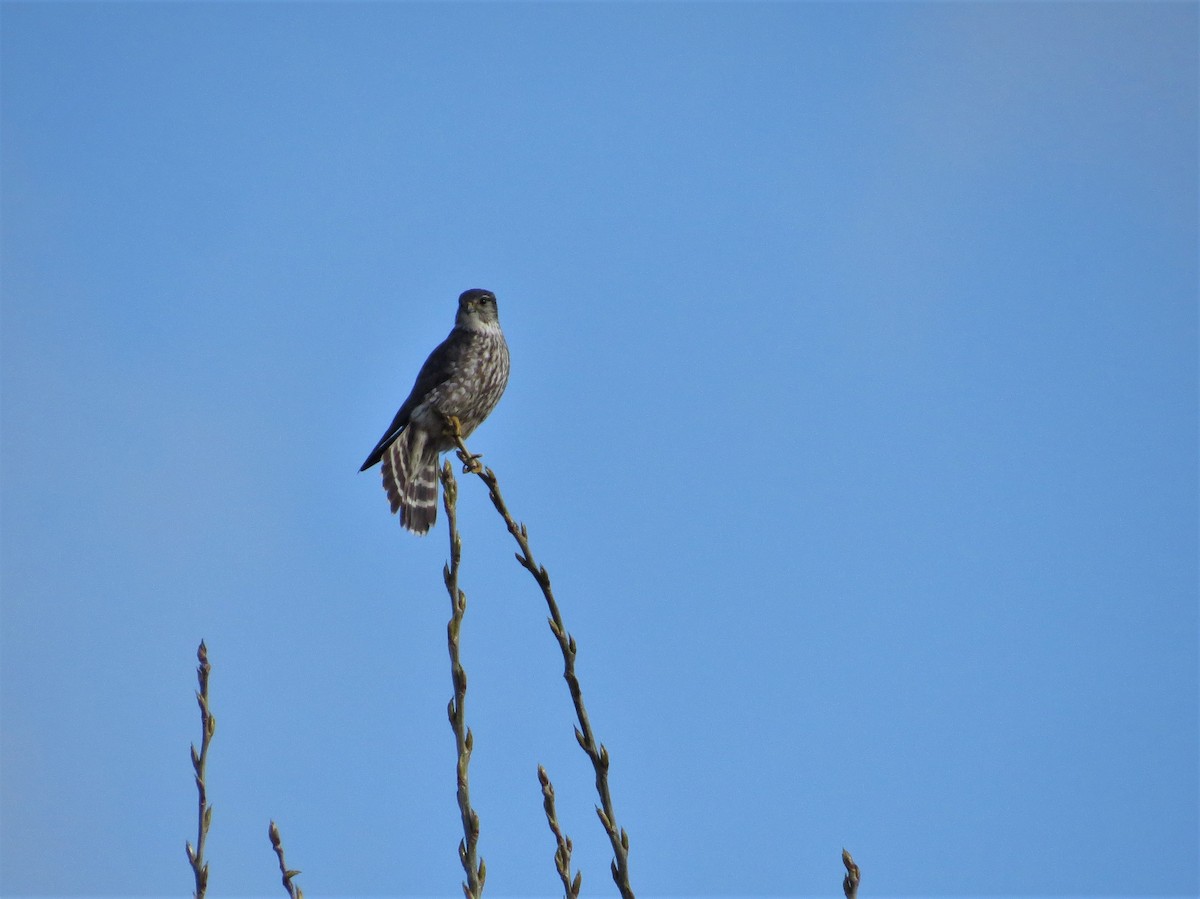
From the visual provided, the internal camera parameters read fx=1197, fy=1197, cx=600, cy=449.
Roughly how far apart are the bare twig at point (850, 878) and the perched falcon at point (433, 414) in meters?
5.46

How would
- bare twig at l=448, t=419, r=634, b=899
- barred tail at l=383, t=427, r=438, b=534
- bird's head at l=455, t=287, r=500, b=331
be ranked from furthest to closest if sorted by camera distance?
bird's head at l=455, t=287, r=500, b=331
barred tail at l=383, t=427, r=438, b=534
bare twig at l=448, t=419, r=634, b=899

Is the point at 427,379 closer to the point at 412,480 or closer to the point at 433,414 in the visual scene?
the point at 433,414

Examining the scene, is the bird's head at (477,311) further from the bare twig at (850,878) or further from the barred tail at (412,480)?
the bare twig at (850,878)

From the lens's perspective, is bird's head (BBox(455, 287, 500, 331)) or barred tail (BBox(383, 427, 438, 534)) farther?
bird's head (BBox(455, 287, 500, 331))

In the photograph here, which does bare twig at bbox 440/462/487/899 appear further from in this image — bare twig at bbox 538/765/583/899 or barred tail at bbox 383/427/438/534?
barred tail at bbox 383/427/438/534

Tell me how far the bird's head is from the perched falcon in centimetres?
20

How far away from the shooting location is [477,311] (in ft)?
27.4

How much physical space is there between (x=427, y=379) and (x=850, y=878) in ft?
19.7

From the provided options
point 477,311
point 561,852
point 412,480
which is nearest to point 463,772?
point 561,852

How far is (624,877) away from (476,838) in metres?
0.28

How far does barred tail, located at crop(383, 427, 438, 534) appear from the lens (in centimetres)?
753

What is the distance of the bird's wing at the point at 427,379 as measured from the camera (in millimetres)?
7562

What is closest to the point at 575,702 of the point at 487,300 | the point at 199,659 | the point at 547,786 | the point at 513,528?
the point at 547,786

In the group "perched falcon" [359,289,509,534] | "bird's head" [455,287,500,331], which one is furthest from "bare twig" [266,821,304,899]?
"bird's head" [455,287,500,331]
